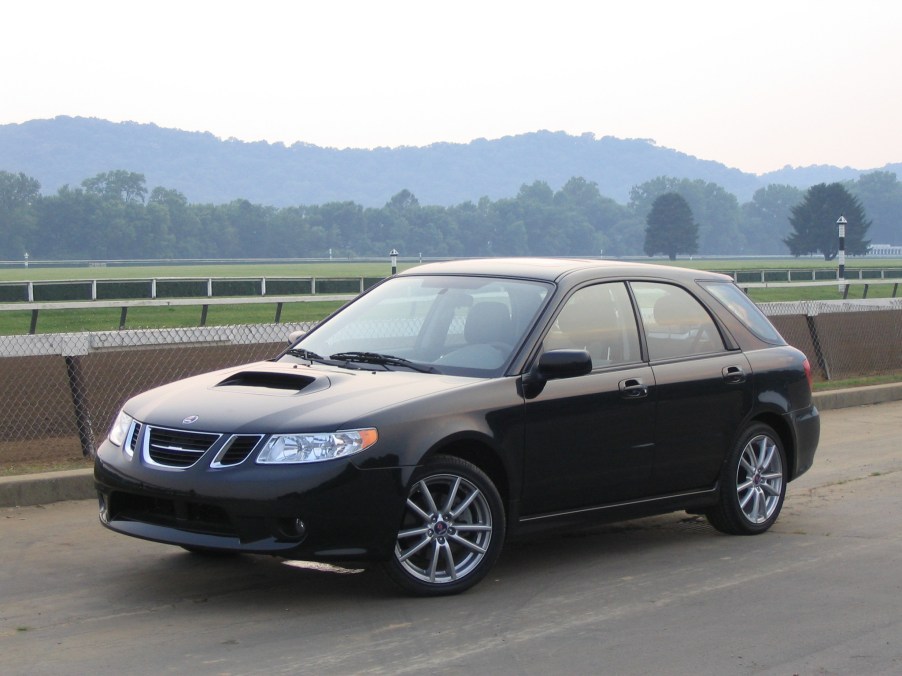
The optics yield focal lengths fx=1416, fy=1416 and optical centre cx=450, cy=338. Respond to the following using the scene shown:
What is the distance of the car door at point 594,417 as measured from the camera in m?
7.01

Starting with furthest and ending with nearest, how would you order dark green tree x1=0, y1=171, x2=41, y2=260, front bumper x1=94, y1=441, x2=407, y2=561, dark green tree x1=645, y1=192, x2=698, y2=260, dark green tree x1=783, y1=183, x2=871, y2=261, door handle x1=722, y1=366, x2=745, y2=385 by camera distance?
dark green tree x1=645, y1=192, x2=698, y2=260
dark green tree x1=0, y1=171, x2=41, y2=260
dark green tree x1=783, y1=183, x2=871, y2=261
door handle x1=722, y1=366, x2=745, y2=385
front bumper x1=94, y1=441, x2=407, y2=561

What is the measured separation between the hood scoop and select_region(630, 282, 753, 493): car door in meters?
1.96

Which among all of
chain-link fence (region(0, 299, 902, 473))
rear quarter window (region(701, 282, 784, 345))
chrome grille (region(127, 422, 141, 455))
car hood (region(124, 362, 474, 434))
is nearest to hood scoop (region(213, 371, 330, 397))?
car hood (region(124, 362, 474, 434))

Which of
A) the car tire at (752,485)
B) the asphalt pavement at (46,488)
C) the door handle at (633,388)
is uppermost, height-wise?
the door handle at (633,388)

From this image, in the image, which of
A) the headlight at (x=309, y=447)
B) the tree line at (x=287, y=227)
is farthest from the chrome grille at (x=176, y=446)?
the tree line at (x=287, y=227)

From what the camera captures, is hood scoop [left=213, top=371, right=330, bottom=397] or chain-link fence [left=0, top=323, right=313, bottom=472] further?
chain-link fence [left=0, top=323, right=313, bottom=472]

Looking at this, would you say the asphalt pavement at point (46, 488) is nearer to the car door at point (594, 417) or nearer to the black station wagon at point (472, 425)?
the black station wagon at point (472, 425)

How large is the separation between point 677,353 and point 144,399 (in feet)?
9.61

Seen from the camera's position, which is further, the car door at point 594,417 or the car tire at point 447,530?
the car door at point 594,417

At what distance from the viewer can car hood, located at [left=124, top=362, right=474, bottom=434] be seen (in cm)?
630

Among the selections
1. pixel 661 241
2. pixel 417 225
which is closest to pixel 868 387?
pixel 661 241

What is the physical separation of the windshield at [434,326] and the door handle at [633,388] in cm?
63

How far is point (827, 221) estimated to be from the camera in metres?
149

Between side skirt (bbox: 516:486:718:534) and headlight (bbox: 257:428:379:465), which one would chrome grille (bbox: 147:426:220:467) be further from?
side skirt (bbox: 516:486:718:534)
